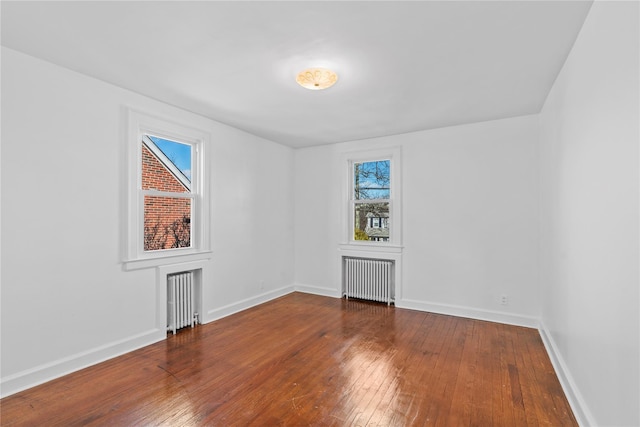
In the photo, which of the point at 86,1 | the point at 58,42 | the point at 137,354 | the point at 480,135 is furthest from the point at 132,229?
the point at 480,135

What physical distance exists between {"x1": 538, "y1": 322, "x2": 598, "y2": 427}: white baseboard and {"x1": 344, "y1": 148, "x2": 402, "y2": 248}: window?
2206 millimetres

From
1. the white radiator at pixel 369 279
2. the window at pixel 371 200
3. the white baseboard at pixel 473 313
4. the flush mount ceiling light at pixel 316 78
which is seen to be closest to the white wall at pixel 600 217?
the white baseboard at pixel 473 313

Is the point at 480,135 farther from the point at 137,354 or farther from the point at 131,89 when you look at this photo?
the point at 137,354

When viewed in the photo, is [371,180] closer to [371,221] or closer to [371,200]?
[371,200]

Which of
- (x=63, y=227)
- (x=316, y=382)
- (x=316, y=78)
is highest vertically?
(x=316, y=78)

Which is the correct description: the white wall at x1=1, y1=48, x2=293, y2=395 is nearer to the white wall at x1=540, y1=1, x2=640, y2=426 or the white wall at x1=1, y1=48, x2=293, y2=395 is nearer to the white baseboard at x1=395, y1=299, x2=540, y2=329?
the white baseboard at x1=395, y1=299, x2=540, y2=329

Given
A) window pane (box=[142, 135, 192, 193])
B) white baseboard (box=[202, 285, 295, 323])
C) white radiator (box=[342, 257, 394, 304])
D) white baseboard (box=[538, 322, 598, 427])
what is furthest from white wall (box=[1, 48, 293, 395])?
white baseboard (box=[538, 322, 598, 427])

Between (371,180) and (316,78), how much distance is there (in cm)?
271

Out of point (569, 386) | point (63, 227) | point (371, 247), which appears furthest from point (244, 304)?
point (569, 386)

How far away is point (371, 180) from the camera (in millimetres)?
5164

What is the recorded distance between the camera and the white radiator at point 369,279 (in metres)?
4.84

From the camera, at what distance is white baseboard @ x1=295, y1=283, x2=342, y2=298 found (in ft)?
17.5

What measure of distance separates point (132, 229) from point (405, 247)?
3.60 m

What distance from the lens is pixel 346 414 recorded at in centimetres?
215
